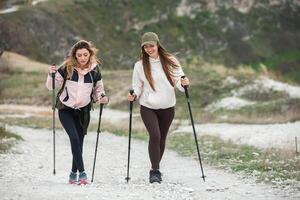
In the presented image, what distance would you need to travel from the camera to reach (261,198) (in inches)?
397

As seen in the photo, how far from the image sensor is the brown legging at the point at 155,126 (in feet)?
37.5

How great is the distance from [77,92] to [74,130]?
633 mm

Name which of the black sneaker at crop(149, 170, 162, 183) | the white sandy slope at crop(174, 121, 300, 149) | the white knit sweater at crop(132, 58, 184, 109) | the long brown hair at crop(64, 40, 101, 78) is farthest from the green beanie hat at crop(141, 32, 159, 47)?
the white sandy slope at crop(174, 121, 300, 149)

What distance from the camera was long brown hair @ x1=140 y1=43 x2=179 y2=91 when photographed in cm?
1142

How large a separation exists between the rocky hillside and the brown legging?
65763mm

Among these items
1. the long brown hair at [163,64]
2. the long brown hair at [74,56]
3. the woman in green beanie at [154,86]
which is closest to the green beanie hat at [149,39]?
the woman in green beanie at [154,86]

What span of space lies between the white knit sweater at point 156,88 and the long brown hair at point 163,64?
6 centimetres

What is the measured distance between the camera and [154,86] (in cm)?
1147

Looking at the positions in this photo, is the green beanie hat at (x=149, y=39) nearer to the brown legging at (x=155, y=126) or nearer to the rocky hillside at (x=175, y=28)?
the brown legging at (x=155, y=126)

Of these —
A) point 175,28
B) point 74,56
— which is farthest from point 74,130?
point 175,28

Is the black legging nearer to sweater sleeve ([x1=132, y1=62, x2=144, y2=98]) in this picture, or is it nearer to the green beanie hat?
sweater sleeve ([x1=132, y1=62, x2=144, y2=98])

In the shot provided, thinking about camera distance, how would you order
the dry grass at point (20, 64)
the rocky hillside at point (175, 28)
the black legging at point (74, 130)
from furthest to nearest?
1. the rocky hillside at point (175, 28)
2. the dry grass at point (20, 64)
3. the black legging at point (74, 130)

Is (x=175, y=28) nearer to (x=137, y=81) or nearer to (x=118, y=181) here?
(x=118, y=181)

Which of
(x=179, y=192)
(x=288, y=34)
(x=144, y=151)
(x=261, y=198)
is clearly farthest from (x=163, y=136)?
(x=288, y=34)
